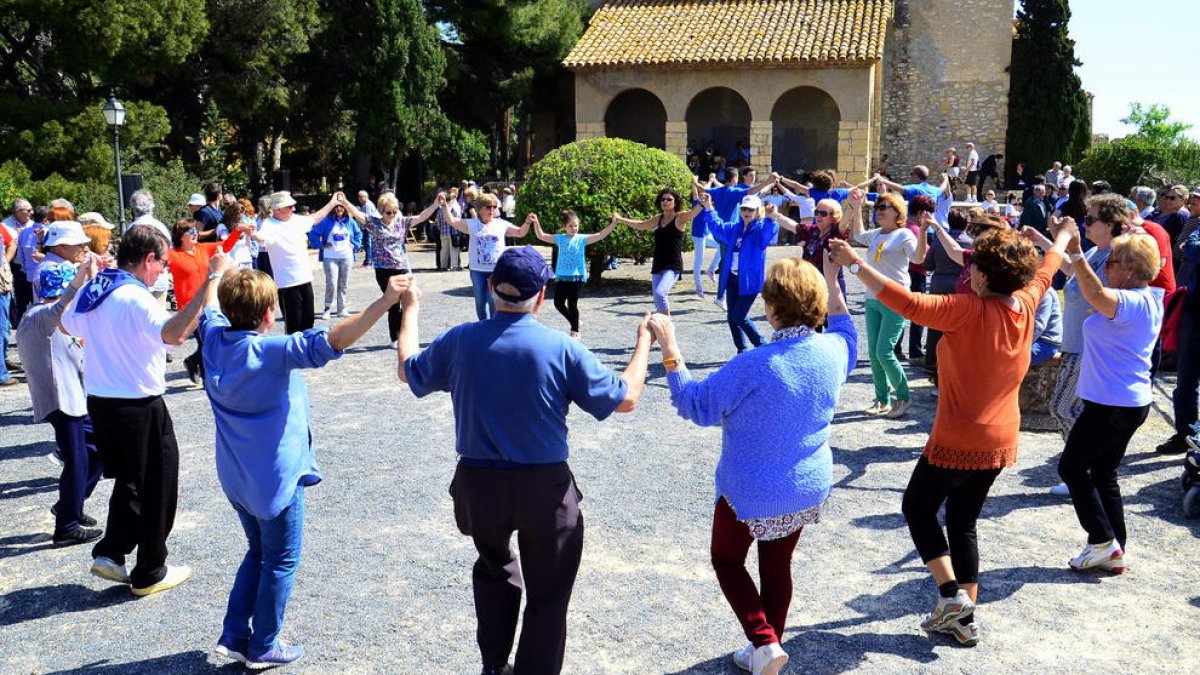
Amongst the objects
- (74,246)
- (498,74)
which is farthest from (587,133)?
(74,246)

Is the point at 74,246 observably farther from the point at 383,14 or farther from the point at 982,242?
the point at 383,14

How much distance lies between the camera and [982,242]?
426cm

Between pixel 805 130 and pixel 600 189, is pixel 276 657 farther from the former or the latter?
pixel 805 130

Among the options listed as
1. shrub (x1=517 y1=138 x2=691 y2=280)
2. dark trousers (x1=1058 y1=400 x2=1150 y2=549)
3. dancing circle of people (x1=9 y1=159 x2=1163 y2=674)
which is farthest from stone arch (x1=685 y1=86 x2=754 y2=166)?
dark trousers (x1=1058 y1=400 x2=1150 y2=549)

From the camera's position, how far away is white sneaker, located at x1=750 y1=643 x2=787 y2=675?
386 cm

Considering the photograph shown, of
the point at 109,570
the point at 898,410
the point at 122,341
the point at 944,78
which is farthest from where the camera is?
the point at 944,78

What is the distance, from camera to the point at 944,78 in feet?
93.9

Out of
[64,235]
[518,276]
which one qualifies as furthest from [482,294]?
[518,276]

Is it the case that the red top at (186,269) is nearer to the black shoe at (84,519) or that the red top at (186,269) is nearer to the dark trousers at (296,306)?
the dark trousers at (296,306)

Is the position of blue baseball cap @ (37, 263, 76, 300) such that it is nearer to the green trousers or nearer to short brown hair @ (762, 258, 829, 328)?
short brown hair @ (762, 258, 829, 328)

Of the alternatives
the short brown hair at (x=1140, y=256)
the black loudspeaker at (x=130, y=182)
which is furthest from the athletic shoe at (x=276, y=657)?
the black loudspeaker at (x=130, y=182)

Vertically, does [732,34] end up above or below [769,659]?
above

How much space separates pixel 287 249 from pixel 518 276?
6.79 meters

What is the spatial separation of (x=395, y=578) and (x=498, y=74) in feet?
83.8
